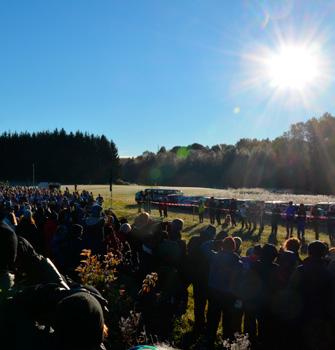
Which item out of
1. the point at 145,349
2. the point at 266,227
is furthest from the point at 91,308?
the point at 266,227

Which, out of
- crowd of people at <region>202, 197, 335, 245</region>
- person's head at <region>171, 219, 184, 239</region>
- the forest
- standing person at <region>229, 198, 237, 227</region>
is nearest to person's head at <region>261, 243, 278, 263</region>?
person's head at <region>171, 219, 184, 239</region>

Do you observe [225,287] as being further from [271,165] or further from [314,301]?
[271,165]

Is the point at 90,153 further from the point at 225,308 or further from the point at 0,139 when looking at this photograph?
the point at 225,308

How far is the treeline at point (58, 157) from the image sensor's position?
10844 cm

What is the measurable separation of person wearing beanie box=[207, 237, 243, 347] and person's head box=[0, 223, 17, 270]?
438 centimetres

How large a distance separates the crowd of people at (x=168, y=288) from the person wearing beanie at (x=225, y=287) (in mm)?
16

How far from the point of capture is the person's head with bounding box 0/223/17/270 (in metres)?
2.93

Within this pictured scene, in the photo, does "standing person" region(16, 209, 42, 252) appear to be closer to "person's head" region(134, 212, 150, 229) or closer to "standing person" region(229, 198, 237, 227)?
"person's head" region(134, 212, 150, 229)

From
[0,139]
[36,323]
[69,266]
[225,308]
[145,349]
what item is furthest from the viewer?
[0,139]

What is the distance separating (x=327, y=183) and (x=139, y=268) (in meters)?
67.3

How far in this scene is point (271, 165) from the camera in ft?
275

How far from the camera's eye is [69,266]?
8.41m

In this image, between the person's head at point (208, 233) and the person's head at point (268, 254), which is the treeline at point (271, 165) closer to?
the person's head at point (208, 233)

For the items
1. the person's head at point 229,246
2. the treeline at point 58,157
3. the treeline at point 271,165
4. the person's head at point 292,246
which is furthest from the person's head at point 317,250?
the treeline at point 58,157
